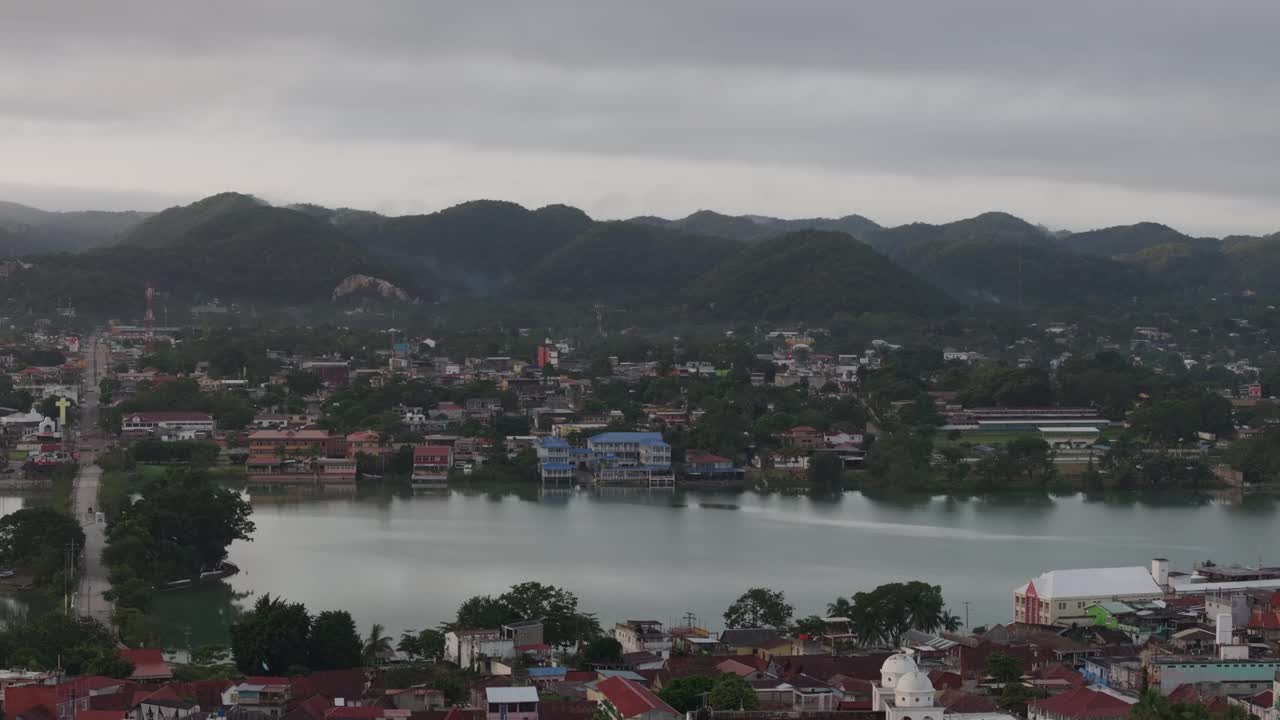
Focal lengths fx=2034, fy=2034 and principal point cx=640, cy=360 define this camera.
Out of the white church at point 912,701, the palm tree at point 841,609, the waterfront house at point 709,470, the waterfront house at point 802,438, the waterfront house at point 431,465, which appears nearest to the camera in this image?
the white church at point 912,701

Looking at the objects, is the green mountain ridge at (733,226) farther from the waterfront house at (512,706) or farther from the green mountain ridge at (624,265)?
the waterfront house at (512,706)

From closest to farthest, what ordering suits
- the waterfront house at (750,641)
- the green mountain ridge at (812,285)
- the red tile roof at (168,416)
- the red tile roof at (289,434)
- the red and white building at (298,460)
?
the waterfront house at (750,641), the red and white building at (298,460), the red tile roof at (289,434), the red tile roof at (168,416), the green mountain ridge at (812,285)

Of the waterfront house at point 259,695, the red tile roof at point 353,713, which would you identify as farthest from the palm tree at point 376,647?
the red tile roof at point 353,713

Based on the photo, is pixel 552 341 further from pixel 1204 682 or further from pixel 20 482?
pixel 1204 682

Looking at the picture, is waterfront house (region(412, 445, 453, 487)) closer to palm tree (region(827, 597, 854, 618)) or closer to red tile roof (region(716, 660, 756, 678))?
palm tree (region(827, 597, 854, 618))

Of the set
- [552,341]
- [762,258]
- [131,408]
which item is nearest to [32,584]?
[131,408]

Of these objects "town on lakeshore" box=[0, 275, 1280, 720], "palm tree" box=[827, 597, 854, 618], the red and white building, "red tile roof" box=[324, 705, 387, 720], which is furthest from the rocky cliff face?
"red tile roof" box=[324, 705, 387, 720]

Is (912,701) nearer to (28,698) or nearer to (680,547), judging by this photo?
(28,698)
